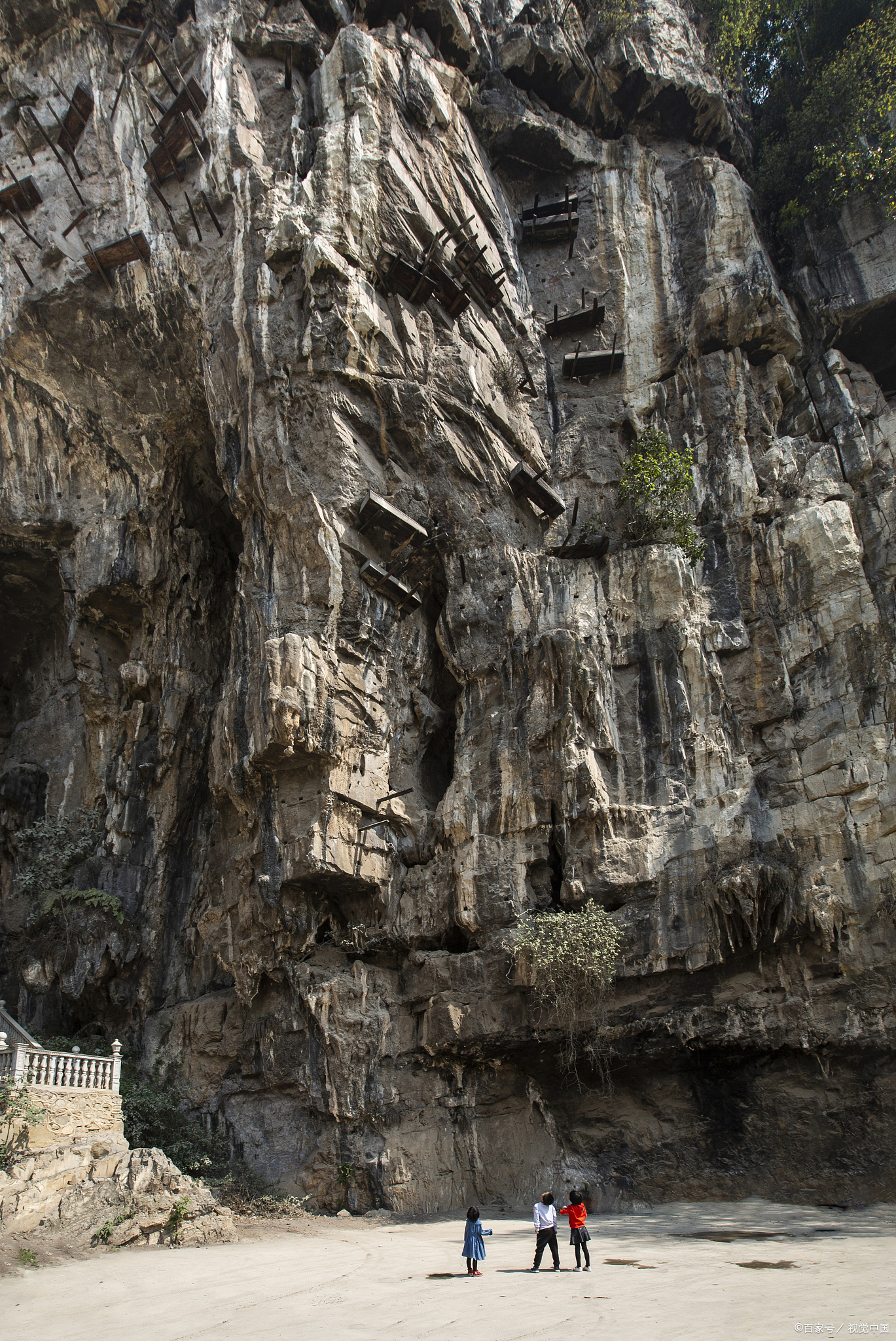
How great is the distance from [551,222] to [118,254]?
1504 centimetres

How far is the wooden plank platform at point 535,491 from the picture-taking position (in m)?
22.7

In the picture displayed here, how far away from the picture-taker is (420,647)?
21.5 m

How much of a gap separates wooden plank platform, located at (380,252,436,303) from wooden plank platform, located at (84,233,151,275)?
6.12m

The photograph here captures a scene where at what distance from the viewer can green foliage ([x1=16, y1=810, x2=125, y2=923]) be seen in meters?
20.1

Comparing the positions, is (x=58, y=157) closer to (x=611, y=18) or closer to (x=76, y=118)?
(x=76, y=118)

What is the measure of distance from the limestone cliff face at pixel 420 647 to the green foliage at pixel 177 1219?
4436mm

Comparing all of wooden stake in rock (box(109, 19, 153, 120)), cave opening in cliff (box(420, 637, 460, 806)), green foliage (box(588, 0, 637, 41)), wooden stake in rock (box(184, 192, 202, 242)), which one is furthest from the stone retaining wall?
green foliage (box(588, 0, 637, 41))

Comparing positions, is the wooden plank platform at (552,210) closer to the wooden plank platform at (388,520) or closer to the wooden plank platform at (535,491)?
the wooden plank platform at (535,491)

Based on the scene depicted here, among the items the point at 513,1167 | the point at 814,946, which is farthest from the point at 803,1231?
the point at 513,1167

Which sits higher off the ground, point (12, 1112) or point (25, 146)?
Result: point (25, 146)

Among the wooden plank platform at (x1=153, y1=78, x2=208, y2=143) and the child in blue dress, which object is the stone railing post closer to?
the child in blue dress

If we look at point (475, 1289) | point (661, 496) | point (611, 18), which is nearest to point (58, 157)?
point (661, 496)

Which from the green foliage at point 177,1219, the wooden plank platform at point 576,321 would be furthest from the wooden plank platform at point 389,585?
the green foliage at point 177,1219

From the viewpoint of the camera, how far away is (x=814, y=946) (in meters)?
16.5
